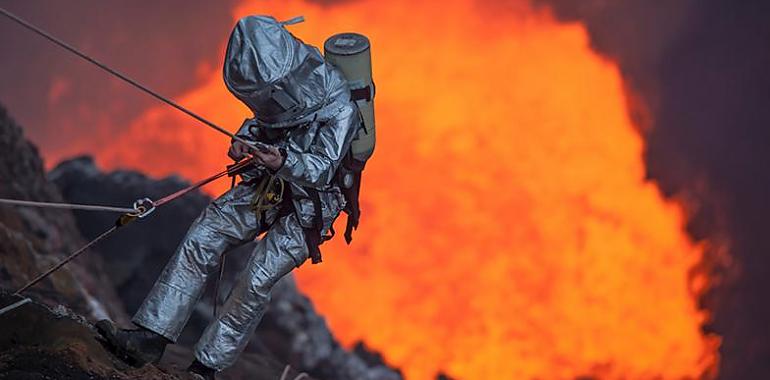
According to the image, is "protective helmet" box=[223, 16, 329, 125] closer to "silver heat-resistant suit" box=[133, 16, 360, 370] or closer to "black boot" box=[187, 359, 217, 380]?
"silver heat-resistant suit" box=[133, 16, 360, 370]

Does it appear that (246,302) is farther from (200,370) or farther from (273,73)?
(273,73)

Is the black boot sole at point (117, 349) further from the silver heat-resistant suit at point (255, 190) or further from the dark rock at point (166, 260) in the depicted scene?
the dark rock at point (166, 260)

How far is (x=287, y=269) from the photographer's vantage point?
8.85 meters

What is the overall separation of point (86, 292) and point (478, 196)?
1220 cm

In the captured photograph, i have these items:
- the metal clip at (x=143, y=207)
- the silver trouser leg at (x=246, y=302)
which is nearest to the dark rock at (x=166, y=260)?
the silver trouser leg at (x=246, y=302)

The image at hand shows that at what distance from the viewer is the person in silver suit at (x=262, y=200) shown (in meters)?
8.29

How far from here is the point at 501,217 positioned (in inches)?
960

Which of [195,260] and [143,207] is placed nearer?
[143,207]

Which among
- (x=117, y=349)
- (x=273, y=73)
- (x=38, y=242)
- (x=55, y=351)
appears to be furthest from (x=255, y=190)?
(x=38, y=242)

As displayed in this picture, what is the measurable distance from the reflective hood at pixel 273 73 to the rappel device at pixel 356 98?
49 cm

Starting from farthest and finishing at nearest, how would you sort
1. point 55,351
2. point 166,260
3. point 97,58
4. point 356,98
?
point 97,58 → point 166,260 → point 356,98 → point 55,351

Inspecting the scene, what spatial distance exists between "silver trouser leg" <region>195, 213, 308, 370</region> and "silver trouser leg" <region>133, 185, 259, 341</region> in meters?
0.23

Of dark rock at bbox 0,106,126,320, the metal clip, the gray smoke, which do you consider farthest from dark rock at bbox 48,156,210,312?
the metal clip

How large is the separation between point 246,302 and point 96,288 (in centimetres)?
750
